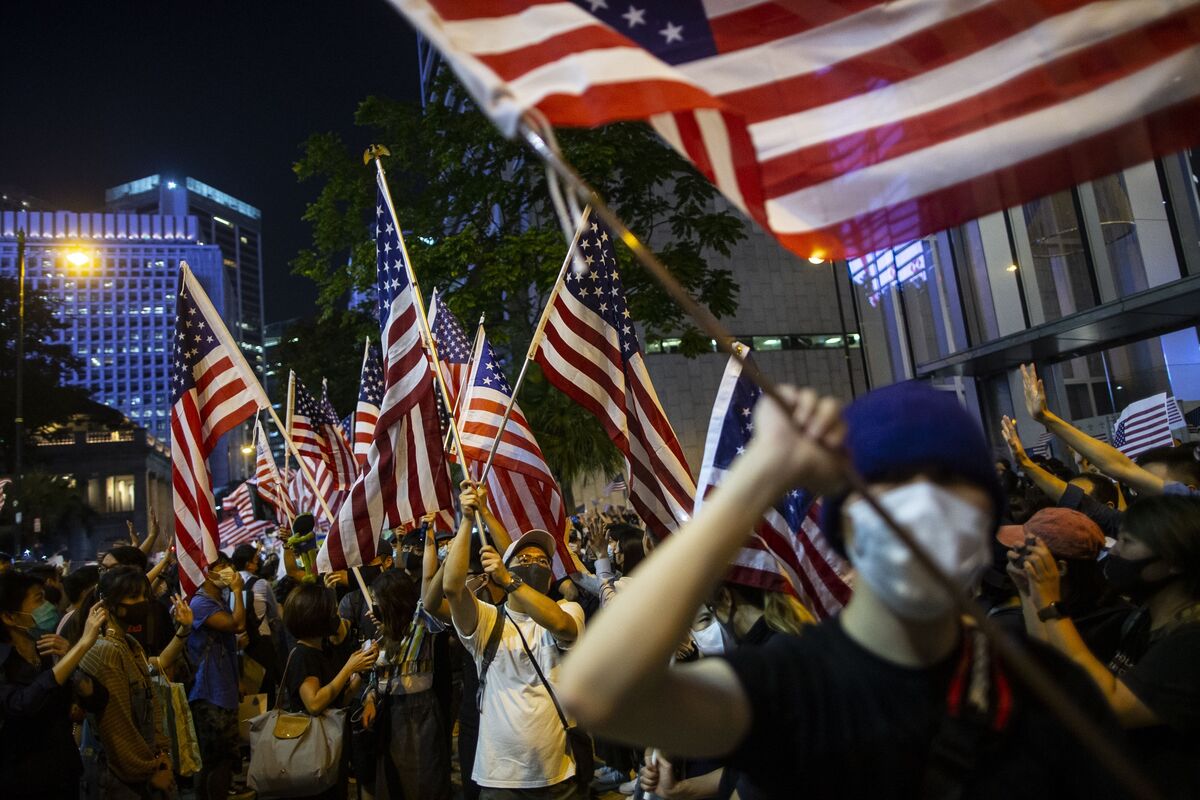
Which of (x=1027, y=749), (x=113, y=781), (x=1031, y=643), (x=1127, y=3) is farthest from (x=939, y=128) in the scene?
(x=113, y=781)

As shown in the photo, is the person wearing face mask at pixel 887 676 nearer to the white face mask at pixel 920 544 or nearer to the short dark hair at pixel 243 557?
the white face mask at pixel 920 544

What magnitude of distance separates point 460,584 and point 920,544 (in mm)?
3695

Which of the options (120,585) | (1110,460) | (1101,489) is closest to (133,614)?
(120,585)

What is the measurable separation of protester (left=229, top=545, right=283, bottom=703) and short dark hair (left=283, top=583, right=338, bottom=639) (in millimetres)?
3305

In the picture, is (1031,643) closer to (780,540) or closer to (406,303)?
(780,540)

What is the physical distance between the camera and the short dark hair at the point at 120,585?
614 centimetres

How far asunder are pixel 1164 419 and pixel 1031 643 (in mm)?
8406

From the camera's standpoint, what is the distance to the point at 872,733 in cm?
163

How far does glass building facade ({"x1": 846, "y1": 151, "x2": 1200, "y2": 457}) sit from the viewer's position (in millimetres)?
17031

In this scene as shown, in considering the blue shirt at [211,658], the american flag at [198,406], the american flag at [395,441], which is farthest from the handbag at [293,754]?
the blue shirt at [211,658]

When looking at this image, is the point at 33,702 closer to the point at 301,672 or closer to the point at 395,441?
the point at 301,672

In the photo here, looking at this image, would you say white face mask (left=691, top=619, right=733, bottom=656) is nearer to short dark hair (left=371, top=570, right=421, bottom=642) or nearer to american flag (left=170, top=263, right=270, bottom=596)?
short dark hair (left=371, top=570, right=421, bottom=642)

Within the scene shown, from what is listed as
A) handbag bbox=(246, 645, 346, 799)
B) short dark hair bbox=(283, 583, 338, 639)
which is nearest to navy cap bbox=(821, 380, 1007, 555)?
handbag bbox=(246, 645, 346, 799)

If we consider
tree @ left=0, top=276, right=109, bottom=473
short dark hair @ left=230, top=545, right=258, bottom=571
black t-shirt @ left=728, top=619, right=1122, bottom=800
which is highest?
tree @ left=0, top=276, right=109, bottom=473
